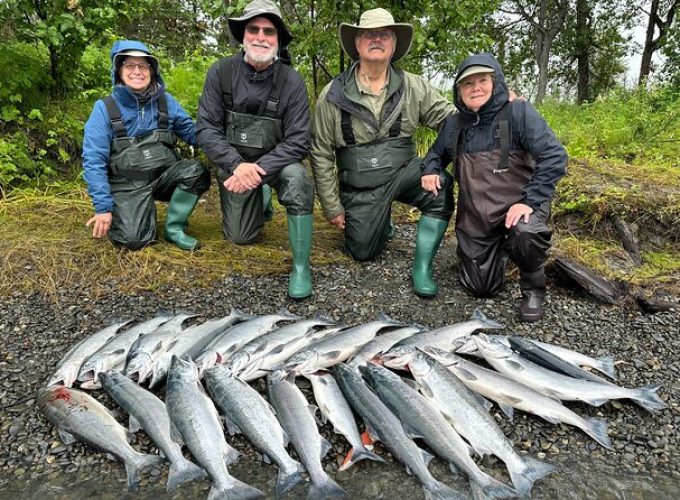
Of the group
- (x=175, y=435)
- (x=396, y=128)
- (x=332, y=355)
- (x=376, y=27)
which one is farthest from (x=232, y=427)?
(x=376, y=27)

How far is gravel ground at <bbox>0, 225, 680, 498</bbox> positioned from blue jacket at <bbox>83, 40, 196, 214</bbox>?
Answer: 0.95 m

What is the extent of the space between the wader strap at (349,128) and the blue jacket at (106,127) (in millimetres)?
1795

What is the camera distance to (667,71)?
15.9m

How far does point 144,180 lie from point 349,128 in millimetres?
2088

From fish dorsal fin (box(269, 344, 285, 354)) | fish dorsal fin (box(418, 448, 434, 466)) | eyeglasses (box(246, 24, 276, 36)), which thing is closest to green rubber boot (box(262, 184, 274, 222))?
eyeglasses (box(246, 24, 276, 36))

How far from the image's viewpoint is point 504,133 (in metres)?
4.04

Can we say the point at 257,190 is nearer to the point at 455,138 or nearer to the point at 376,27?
the point at 376,27

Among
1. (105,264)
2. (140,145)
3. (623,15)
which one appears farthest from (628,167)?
(623,15)

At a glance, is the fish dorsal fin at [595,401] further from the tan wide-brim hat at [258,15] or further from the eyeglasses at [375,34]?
the tan wide-brim hat at [258,15]

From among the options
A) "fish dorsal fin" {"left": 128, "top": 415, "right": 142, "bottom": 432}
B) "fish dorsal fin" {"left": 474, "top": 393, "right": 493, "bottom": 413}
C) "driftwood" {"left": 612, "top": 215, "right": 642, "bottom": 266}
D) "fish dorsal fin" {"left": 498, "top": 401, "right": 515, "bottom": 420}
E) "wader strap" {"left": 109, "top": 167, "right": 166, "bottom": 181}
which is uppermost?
"wader strap" {"left": 109, "top": 167, "right": 166, "bottom": 181}

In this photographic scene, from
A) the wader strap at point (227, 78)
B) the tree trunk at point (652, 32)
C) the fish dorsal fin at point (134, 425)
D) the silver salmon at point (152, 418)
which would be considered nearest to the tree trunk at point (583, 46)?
the tree trunk at point (652, 32)

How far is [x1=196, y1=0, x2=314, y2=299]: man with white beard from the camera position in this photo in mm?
4520

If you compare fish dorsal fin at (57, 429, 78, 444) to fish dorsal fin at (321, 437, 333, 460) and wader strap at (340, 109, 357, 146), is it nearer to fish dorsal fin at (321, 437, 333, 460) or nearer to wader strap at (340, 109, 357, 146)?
fish dorsal fin at (321, 437, 333, 460)

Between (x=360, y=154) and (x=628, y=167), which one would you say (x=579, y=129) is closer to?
(x=628, y=167)
